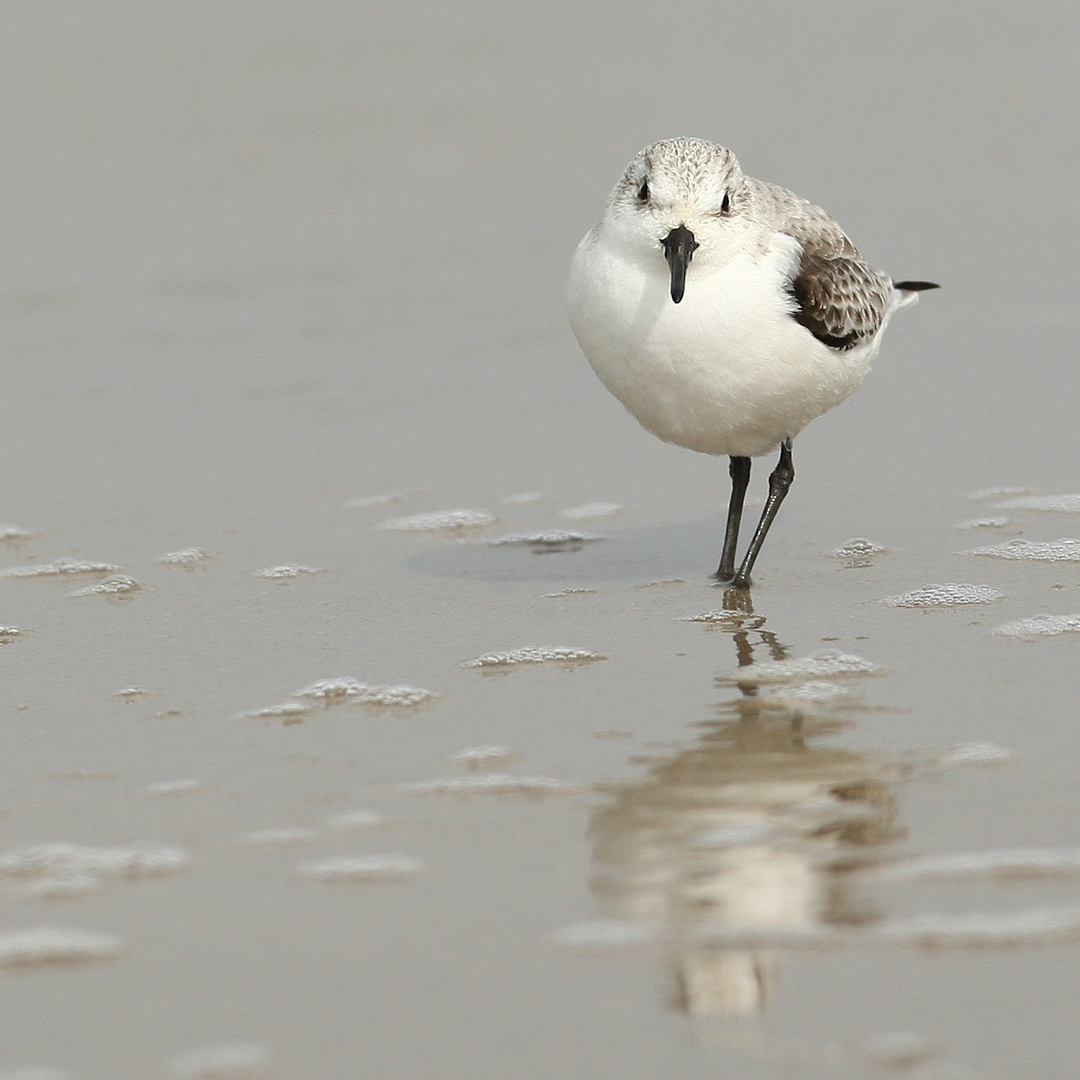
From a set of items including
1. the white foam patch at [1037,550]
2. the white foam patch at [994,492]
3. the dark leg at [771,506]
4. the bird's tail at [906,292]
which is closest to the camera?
the white foam patch at [1037,550]

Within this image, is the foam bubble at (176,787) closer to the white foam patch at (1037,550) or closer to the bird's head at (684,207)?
the bird's head at (684,207)

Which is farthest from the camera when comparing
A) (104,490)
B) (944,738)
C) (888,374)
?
(888,374)

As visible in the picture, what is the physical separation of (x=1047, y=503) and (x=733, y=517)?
1.23m

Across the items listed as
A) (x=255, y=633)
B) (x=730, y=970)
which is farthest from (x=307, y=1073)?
(x=255, y=633)

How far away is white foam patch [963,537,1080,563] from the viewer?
6.10 m

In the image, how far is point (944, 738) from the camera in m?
4.49

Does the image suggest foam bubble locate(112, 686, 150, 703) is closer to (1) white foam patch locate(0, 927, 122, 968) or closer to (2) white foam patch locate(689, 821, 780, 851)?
(1) white foam patch locate(0, 927, 122, 968)

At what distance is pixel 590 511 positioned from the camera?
23.5 feet

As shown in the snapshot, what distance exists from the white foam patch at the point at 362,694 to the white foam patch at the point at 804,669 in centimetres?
84

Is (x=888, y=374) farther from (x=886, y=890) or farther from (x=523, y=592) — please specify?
(x=886, y=890)

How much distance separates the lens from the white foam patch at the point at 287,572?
630 centimetres

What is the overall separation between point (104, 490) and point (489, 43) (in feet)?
30.1

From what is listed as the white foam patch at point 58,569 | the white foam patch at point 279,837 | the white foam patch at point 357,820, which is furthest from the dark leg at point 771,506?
the white foam patch at point 279,837

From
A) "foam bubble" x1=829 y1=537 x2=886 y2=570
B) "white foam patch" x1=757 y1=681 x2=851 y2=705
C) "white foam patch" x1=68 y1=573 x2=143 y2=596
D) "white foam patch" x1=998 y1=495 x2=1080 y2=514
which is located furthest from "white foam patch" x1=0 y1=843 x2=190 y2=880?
"white foam patch" x1=998 y1=495 x2=1080 y2=514
